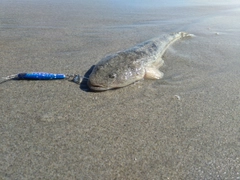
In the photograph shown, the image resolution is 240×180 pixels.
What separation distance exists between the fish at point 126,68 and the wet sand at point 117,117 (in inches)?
4.4

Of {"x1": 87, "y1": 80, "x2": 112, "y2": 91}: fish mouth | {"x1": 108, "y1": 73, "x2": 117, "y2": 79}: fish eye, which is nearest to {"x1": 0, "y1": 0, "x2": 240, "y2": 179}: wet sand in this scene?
{"x1": 87, "y1": 80, "x2": 112, "y2": 91}: fish mouth

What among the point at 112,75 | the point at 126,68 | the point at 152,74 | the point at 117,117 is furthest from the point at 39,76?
Result: the point at 152,74

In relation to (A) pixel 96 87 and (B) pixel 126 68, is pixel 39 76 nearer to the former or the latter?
(A) pixel 96 87

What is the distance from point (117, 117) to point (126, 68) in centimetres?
98

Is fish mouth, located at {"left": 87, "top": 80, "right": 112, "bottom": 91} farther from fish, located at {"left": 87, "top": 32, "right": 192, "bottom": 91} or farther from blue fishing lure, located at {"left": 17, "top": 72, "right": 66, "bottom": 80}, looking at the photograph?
blue fishing lure, located at {"left": 17, "top": 72, "right": 66, "bottom": 80}

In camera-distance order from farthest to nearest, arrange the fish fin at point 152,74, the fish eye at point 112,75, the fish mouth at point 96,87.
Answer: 1. the fish fin at point 152,74
2. the fish eye at point 112,75
3. the fish mouth at point 96,87

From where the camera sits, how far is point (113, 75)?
3088 millimetres

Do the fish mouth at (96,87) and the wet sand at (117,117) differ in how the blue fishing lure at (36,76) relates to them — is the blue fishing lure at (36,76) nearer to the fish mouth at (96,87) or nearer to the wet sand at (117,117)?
the wet sand at (117,117)

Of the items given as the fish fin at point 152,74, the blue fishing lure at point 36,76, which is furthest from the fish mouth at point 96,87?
the fish fin at point 152,74

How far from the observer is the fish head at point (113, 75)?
3008 mm

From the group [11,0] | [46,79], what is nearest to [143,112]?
[46,79]

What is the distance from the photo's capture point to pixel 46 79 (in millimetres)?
3146

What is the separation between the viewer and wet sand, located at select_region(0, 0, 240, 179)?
1900mm

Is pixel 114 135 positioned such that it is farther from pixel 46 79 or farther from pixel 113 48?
pixel 113 48
